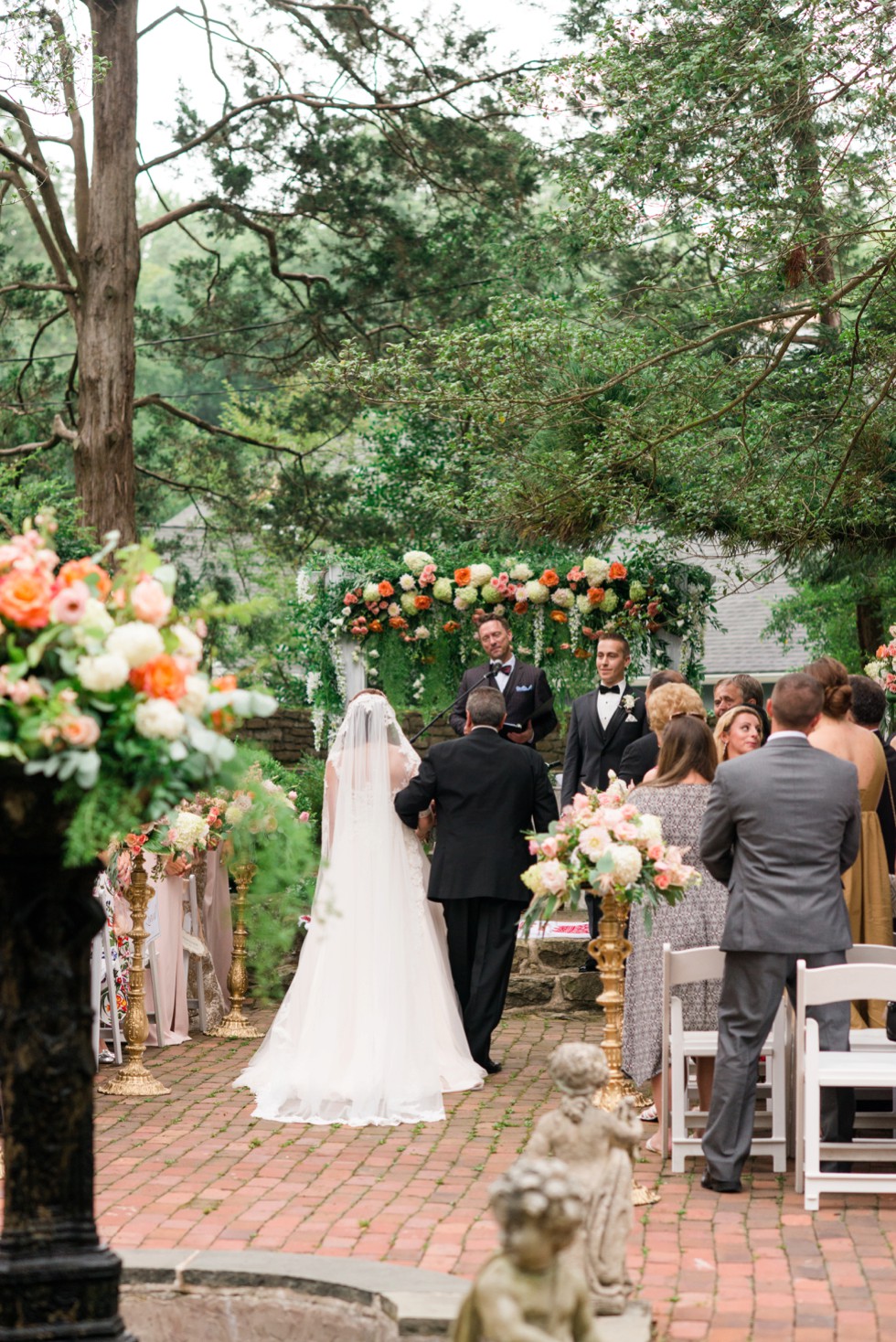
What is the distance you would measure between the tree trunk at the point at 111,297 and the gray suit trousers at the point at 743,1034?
9777mm

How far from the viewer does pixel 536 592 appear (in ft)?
41.6

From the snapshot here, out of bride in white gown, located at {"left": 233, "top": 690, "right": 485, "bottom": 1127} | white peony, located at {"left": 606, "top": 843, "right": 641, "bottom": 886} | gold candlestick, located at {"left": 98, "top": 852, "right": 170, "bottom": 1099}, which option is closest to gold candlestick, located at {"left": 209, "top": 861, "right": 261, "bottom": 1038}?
gold candlestick, located at {"left": 98, "top": 852, "right": 170, "bottom": 1099}

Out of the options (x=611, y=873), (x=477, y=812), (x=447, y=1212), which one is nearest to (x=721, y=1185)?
(x=447, y=1212)

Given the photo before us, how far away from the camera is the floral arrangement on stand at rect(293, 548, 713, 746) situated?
1275cm

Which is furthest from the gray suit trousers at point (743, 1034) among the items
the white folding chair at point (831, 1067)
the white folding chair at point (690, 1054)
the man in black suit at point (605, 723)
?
the man in black suit at point (605, 723)

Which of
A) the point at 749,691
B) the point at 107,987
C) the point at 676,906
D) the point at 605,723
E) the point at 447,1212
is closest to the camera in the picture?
the point at 447,1212

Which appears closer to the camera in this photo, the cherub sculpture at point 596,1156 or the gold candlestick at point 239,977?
the cherub sculpture at point 596,1156

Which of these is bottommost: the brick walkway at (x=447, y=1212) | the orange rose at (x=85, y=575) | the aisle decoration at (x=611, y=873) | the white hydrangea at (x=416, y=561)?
the brick walkway at (x=447, y=1212)

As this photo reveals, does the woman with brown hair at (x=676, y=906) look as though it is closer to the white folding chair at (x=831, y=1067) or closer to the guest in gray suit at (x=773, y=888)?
the guest in gray suit at (x=773, y=888)

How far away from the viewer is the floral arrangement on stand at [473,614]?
12.8 meters

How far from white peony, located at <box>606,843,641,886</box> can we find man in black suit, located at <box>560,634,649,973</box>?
12.0 feet

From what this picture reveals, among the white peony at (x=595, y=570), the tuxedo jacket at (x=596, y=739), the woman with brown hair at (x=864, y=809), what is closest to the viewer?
the woman with brown hair at (x=864, y=809)

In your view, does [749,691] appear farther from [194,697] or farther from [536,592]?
[194,697]

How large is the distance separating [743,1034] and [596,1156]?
1.87 metres
